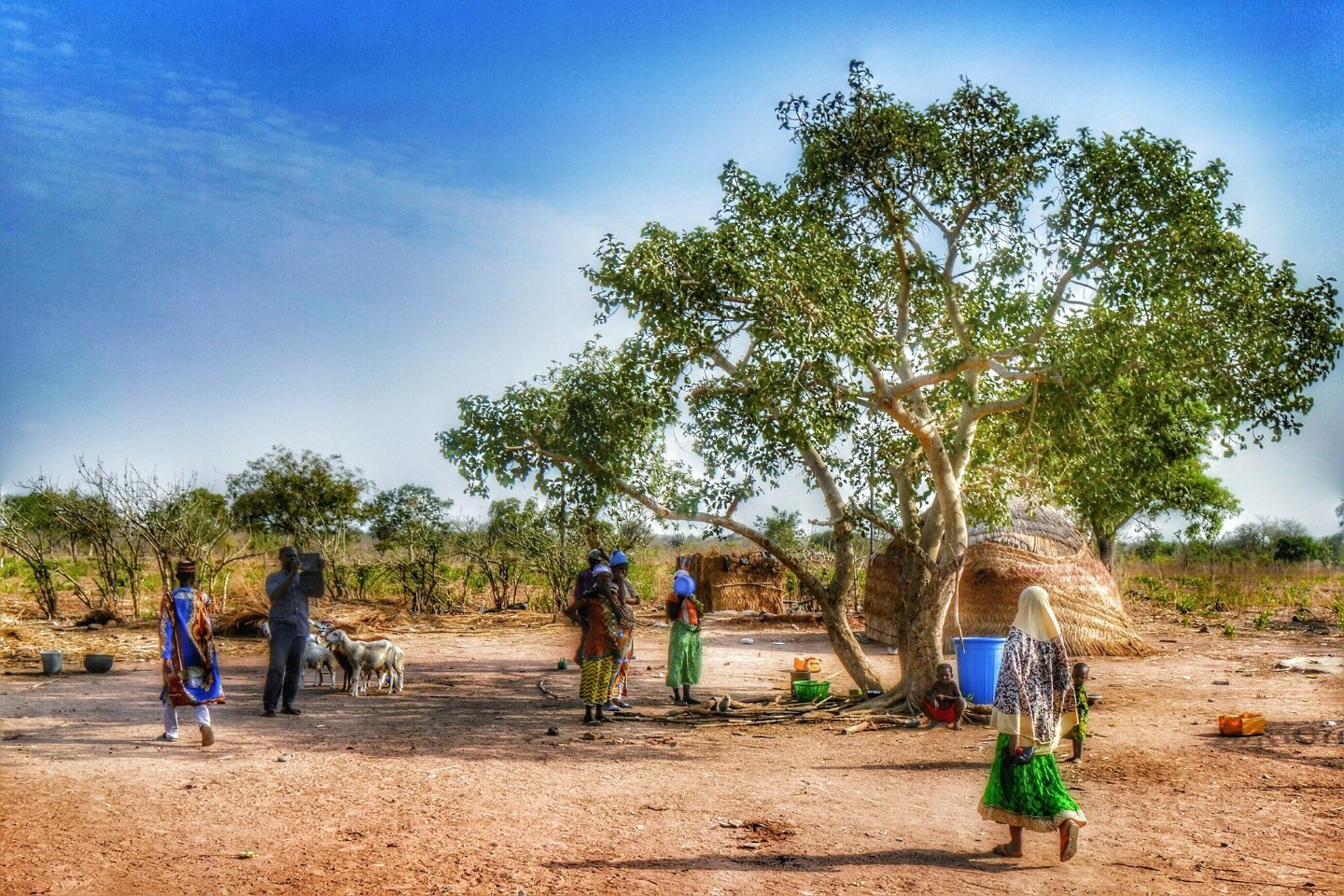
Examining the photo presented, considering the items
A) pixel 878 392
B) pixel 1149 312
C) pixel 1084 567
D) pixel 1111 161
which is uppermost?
pixel 1111 161

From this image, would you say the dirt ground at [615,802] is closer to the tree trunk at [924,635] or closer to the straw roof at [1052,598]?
the tree trunk at [924,635]

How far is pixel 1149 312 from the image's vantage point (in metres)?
9.91

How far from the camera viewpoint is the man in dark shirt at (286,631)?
10828mm

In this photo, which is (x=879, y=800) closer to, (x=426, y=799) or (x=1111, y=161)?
(x=426, y=799)

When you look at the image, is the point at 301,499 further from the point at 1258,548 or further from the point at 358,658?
the point at 1258,548

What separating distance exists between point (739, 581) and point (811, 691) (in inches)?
548

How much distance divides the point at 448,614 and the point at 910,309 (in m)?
15.1

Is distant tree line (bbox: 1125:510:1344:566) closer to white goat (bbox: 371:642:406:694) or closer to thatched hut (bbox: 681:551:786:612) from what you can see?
thatched hut (bbox: 681:551:786:612)

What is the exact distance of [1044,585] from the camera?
53.9 feet

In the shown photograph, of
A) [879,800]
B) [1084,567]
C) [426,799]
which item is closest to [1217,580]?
[1084,567]

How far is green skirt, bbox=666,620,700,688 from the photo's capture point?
40.2ft

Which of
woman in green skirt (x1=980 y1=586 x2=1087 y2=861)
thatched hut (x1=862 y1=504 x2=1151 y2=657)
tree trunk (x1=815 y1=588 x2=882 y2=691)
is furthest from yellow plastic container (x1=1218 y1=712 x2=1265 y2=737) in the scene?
thatched hut (x1=862 y1=504 x2=1151 y2=657)

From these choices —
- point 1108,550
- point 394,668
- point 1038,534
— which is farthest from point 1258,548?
point 394,668

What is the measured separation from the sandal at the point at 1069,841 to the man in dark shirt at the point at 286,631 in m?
7.67
